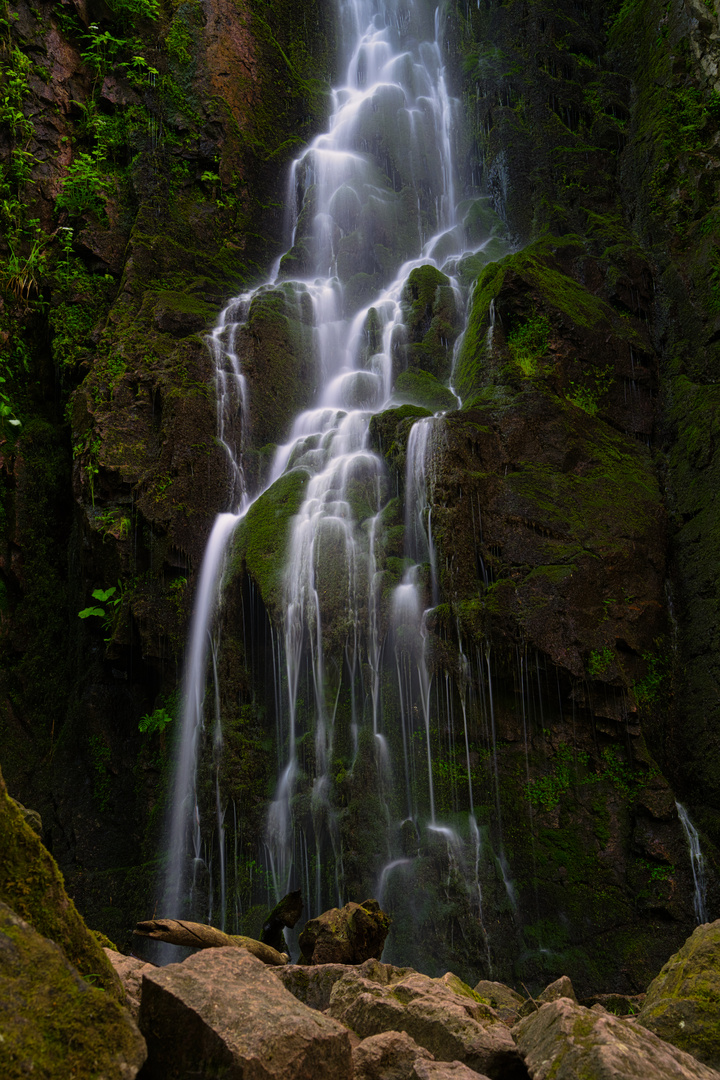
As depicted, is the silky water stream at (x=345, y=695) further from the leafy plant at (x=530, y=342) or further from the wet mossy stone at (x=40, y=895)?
the wet mossy stone at (x=40, y=895)

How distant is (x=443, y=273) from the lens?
15.6 m

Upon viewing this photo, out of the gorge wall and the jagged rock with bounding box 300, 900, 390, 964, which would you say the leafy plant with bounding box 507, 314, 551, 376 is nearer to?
the gorge wall

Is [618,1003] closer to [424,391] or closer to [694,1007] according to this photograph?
[694,1007]

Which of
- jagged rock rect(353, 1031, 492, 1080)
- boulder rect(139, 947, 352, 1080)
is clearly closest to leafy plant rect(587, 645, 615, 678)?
jagged rock rect(353, 1031, 492, 1080)

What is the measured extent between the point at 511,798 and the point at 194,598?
5.61m

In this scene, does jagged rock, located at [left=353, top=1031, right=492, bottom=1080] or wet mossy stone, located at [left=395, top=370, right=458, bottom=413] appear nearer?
jagged rock, located at [left=353, top=1031, right=492, bottom=1080]

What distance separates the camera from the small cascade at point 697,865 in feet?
25.0

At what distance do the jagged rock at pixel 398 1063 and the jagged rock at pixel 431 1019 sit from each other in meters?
0.18

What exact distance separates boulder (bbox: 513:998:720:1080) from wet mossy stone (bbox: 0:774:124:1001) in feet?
5.36

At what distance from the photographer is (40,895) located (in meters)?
2.01

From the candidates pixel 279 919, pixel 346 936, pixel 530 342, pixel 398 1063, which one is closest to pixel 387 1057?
pixel 398 1063

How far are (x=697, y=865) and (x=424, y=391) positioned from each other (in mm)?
8562

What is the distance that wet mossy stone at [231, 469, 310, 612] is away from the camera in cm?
959

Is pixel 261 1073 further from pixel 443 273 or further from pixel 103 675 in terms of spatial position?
pixel 443 273
